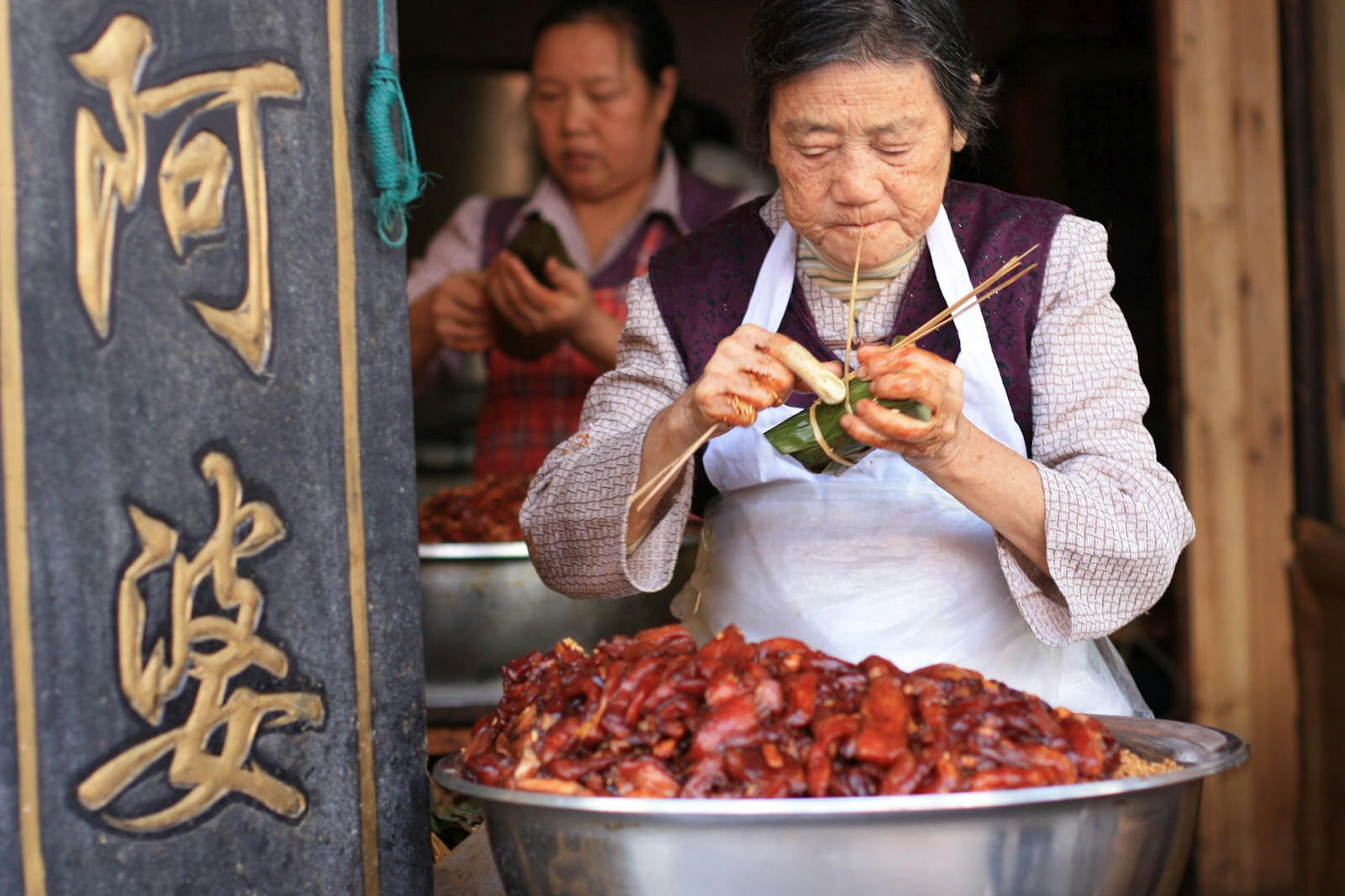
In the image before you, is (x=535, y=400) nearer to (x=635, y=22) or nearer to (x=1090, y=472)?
(x=635, y=22)

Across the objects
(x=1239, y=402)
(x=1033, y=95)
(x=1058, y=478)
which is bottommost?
(x=1058, y=478)

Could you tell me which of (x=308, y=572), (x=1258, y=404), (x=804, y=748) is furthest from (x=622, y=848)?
(x=1258, y=404)

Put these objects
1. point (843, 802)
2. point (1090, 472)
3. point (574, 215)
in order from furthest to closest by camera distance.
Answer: point (574, 215), point (1090, 472), point (843, 802)

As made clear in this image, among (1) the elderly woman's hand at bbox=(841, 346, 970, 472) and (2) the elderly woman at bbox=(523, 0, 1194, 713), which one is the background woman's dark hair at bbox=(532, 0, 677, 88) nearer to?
(2) the elderly woman at bbox=(523, 0, 1194, 713)

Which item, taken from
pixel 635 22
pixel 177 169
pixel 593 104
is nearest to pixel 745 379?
pixel 177 169

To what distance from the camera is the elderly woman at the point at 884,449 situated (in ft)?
5.76

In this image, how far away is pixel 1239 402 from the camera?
383 cm

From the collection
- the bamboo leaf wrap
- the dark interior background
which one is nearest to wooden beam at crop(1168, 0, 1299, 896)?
the bamboo leaf wrap

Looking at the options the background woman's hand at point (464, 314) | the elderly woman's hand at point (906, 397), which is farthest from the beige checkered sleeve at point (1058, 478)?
the background woman's hand at point (464, 314)

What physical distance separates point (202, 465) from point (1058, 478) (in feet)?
3.33

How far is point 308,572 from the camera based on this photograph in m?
1.49

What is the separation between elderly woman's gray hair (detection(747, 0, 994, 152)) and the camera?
5.97 feet

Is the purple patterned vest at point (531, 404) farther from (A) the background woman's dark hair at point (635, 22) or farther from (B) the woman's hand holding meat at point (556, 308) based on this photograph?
(A) the background woman's dark hair at point (635, 22)

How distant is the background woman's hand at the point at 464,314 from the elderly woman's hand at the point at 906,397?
3.00m
